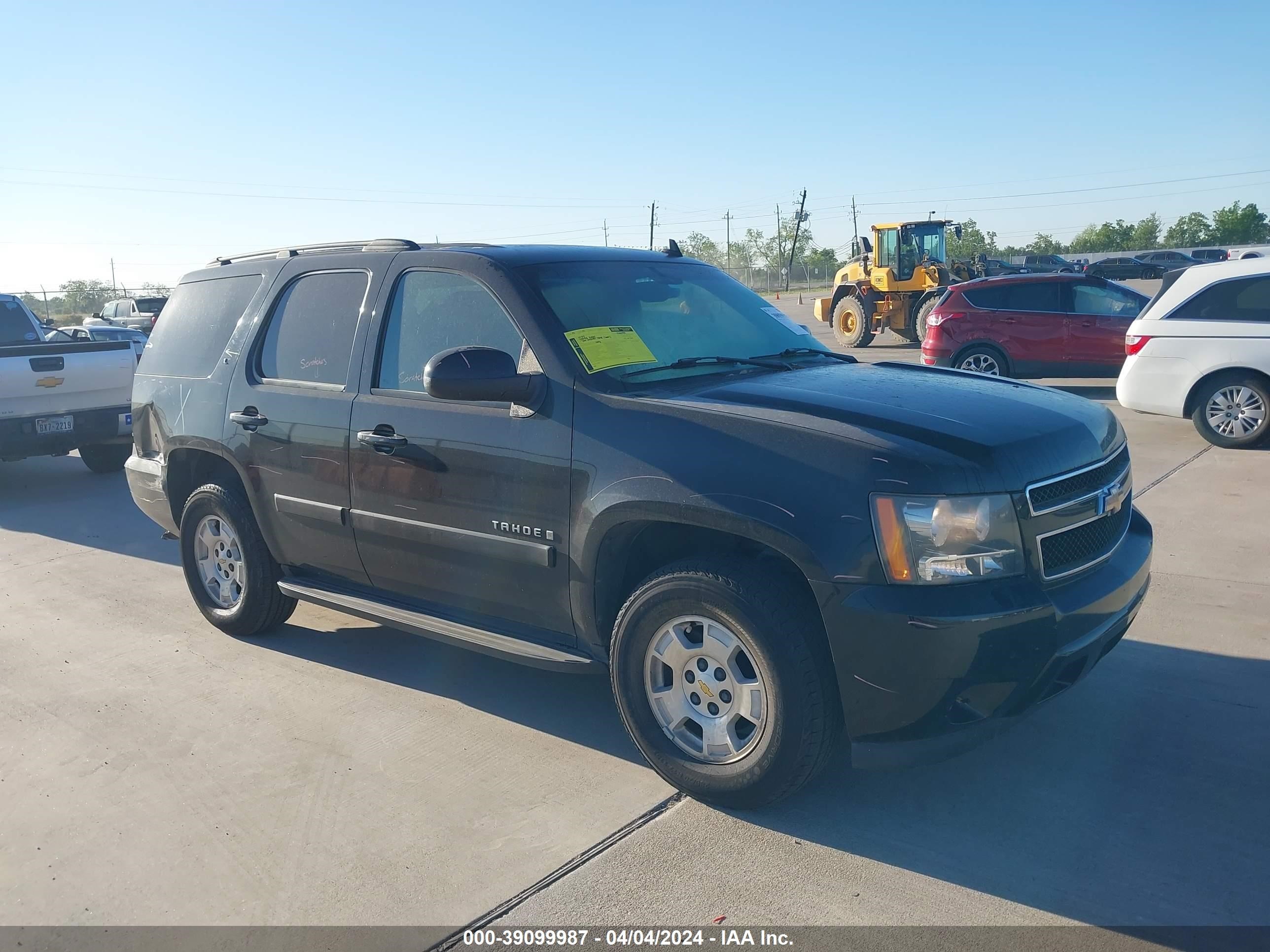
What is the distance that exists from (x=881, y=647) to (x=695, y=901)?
3.03 ft

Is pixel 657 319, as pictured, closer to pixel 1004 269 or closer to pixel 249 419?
pixel 249 419

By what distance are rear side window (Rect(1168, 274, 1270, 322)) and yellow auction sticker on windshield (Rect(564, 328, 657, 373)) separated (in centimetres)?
798

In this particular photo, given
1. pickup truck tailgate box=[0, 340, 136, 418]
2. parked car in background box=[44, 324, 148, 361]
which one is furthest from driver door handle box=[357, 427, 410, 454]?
parked car in background box=[44, 324, 148, 361]

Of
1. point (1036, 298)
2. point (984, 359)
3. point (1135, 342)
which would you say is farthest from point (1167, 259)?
point (1135, 342)

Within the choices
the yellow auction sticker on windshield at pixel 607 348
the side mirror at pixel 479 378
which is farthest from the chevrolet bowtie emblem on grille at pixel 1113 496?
the side mirror at pixel 479 378

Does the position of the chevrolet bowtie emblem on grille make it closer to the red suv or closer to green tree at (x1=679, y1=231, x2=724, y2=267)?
the red suv

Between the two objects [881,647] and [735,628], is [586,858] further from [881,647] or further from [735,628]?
[881,647]

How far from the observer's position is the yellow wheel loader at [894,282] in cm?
2278

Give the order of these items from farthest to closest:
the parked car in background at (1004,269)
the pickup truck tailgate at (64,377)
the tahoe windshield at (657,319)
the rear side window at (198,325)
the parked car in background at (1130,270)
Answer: the parked car in background at (1130,270), the parked car in background at (1004,269), the pickup truck tailgate at (64,377), the rear side window at (198,325), the tahoe windshield at (657,319)

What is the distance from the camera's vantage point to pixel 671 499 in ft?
11.2

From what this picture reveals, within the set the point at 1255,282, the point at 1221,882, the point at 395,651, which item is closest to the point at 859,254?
the point at 1255,282

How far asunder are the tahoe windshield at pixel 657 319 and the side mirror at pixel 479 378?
24 centimetres

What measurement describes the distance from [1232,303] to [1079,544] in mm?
7823

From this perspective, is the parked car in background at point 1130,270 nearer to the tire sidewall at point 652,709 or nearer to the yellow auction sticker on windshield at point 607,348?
the yellow auction sticker on windshield at point 607,348
